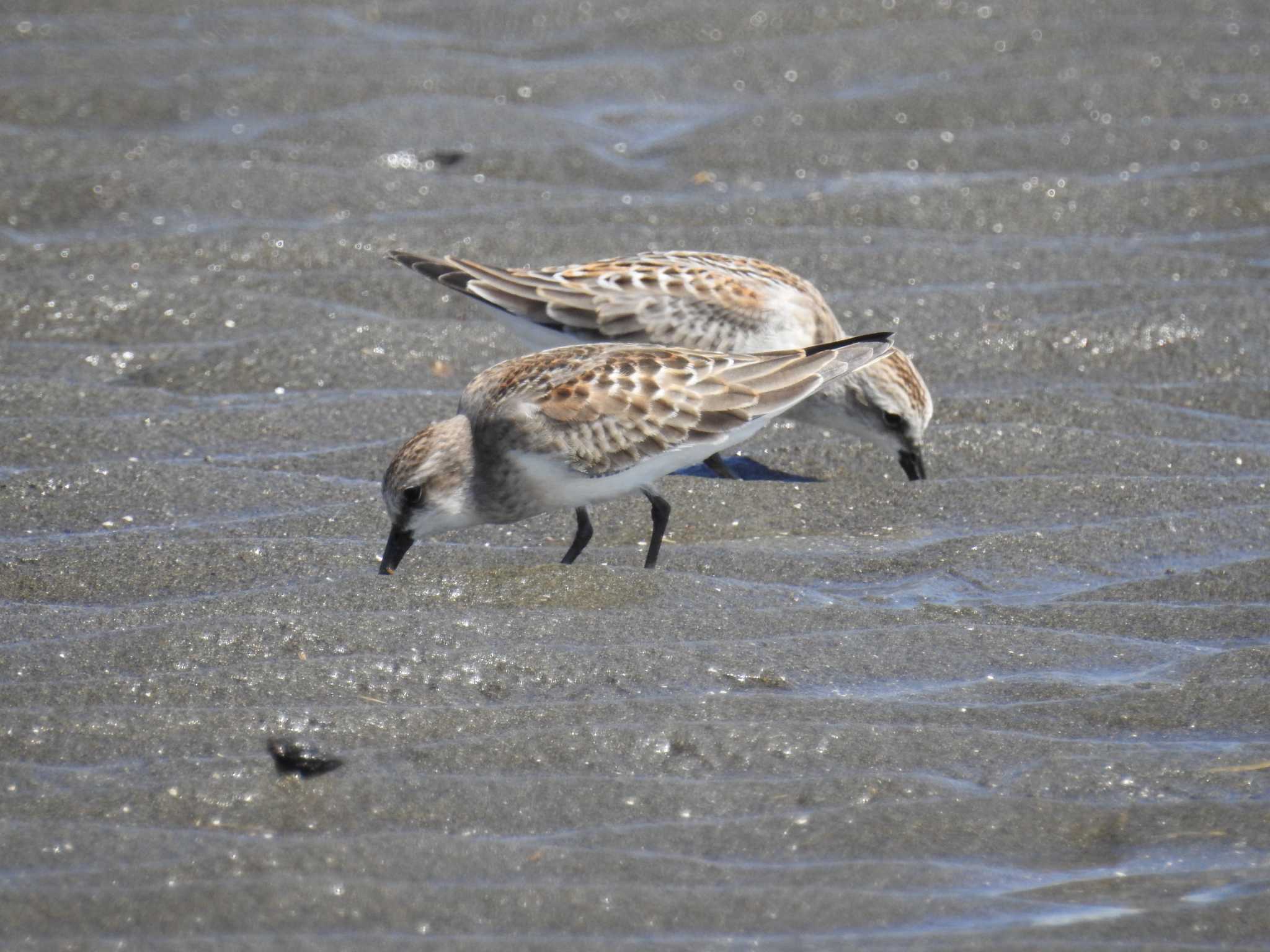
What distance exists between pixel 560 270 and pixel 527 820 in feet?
11.5

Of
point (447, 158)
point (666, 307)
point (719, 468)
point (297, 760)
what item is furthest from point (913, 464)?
point (447, 158)

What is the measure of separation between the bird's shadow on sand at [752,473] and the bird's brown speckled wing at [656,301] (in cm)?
45

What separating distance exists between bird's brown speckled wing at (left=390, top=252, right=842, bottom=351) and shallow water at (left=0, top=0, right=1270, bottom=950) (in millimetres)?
505

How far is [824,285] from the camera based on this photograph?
7891 mm

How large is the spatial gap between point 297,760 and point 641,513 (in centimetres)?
241

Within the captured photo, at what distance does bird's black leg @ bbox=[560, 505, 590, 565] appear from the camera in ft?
17.4

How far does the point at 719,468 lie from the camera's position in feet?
21.2

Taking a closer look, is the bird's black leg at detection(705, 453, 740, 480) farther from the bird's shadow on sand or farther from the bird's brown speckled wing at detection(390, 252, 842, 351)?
the bird's brown speckled wing at detection(390, 252, 842, 351)

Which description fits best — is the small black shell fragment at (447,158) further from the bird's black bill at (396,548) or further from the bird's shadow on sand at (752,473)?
the bird's black bill at (396,548)

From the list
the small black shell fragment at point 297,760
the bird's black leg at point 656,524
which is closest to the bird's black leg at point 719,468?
the bird's black leg at point 656,524

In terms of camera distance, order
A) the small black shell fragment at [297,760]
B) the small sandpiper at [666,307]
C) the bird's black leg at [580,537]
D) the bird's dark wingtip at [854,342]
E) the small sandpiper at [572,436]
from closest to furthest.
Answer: the small black shell fragment at [297,760], the small sandpiper at [572,436], the bird's black leg at [580,537], the bird's dark wingtip at [854,342], the small sandpiper at [666,307]

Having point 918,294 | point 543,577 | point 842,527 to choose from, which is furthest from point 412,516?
point 918,294

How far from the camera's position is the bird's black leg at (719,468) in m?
6.39

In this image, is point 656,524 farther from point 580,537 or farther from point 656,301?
point 656,301
